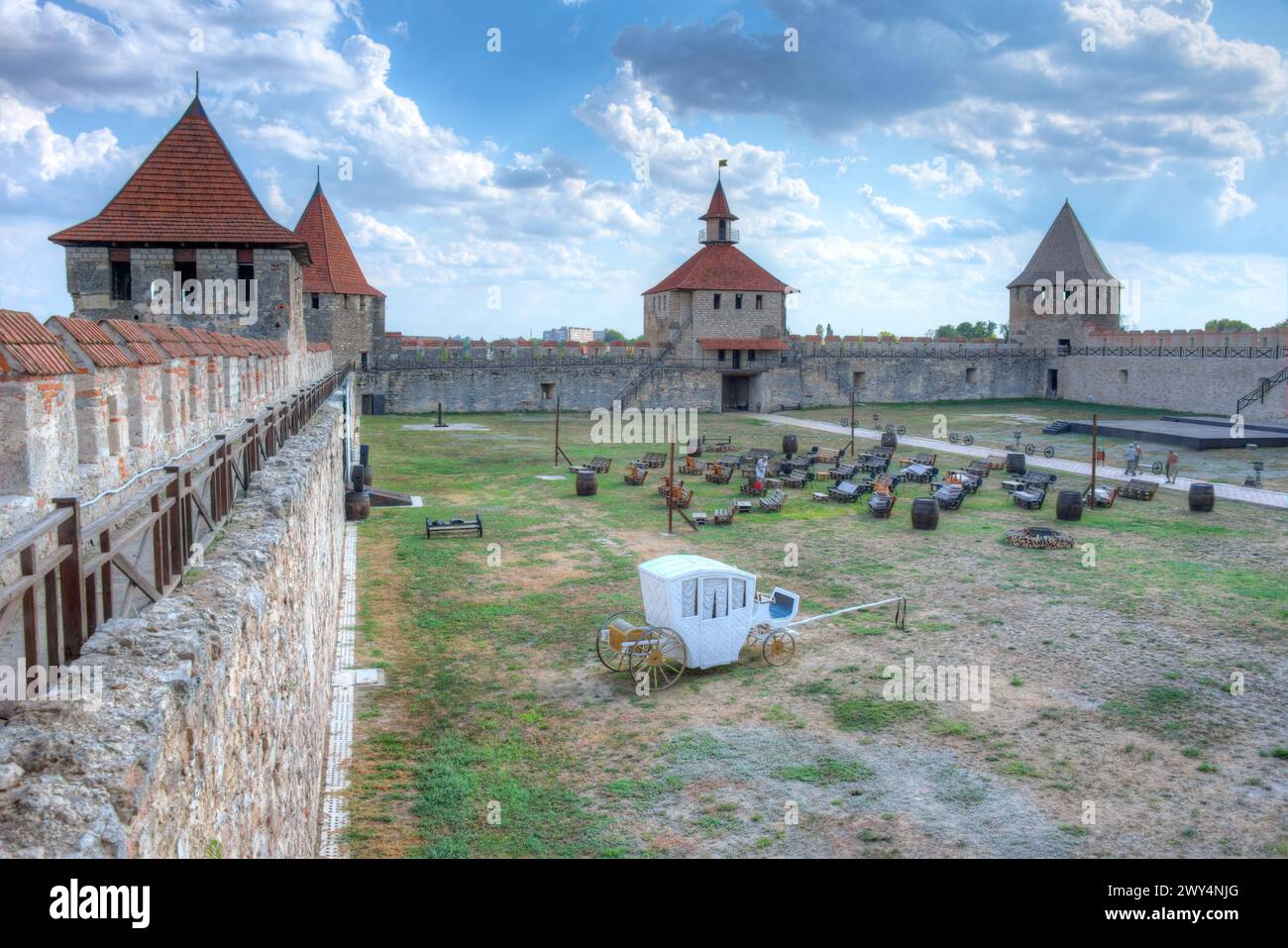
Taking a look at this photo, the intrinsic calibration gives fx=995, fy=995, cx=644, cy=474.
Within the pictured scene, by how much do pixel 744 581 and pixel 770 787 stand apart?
3.57m

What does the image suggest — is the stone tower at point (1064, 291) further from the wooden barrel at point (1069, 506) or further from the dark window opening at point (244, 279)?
the dark window opening at point (244, 279)

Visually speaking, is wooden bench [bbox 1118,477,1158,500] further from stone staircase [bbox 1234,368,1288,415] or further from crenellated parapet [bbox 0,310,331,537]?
crenellated parapet [bbox 0,310,331,537]

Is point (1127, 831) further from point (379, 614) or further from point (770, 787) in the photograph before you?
point (379, 614)

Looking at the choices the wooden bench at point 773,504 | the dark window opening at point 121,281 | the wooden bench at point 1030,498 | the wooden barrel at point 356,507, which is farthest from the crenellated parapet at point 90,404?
the wooden bench at point 1030,498

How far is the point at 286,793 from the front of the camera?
5191 millimetres

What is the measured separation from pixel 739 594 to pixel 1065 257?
1940 inches

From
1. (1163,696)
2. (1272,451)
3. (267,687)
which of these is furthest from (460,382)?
(267,687)

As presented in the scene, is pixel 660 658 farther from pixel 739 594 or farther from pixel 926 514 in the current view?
pixel 926 514

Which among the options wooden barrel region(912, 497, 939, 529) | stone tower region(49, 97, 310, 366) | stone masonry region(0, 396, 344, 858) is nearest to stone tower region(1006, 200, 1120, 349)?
wooden barrel region(912, 497, 939, 529)

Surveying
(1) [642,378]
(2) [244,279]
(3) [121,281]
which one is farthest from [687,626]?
(1) [642,378]

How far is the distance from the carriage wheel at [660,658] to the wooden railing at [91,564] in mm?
5467

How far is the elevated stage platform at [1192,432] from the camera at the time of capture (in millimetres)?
31547

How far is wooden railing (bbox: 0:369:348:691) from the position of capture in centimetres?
287

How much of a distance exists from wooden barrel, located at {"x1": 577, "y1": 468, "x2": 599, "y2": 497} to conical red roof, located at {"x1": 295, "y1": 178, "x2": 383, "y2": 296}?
22047 mm
